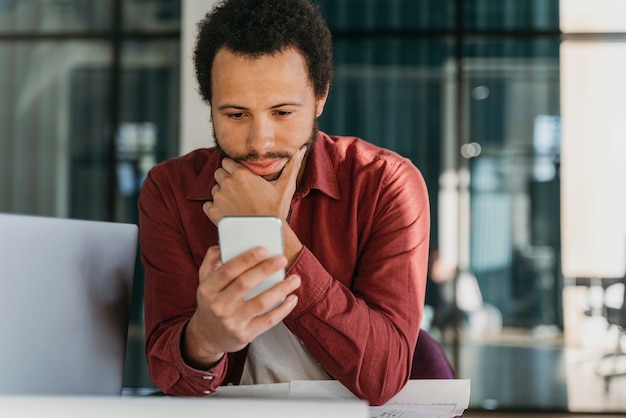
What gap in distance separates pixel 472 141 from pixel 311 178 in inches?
156

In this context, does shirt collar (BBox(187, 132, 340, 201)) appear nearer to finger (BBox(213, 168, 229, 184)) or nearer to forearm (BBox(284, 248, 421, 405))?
finger (BBox(213, 168, 229, 184))

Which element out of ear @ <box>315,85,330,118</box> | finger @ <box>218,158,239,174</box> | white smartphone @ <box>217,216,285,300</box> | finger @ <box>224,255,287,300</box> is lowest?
finger @ <box>224,255,287,300</box>

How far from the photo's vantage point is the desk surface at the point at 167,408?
400 mm

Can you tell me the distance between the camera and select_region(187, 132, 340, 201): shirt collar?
1.30 metres

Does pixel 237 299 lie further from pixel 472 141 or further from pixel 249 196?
pixel 472 141

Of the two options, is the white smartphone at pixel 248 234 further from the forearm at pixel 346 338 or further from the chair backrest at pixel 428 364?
the chair backrest at pixel 428 364

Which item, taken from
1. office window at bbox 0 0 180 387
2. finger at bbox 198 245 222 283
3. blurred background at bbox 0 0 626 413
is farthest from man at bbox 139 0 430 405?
office window at bbox 0 0 180 387

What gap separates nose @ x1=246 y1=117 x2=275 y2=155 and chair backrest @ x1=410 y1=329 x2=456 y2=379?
1.44 feet

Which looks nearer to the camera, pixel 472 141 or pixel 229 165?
pixel 229 165

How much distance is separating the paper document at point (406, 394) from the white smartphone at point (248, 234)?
0.28 metres

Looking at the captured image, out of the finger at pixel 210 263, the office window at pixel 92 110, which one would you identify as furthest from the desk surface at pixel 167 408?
the office window at pixel 92 110

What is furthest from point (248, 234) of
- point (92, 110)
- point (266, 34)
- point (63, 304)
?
point (92, 110)

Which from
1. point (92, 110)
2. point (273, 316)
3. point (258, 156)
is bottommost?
point (273, 316)

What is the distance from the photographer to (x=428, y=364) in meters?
1.30
